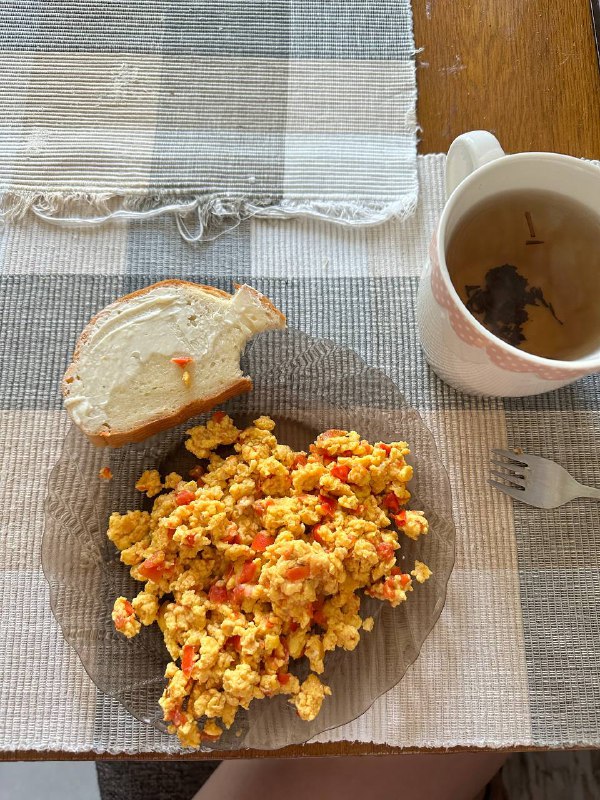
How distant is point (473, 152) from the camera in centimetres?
73

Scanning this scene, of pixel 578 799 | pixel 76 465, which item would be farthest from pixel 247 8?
pixel 578 799

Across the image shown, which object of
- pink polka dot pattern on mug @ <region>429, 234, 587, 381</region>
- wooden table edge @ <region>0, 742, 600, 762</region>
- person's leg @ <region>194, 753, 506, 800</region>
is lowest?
person's leg @ <region>194, 753, 506, 800</region>

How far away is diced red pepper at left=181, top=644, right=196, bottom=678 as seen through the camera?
0.69 metres

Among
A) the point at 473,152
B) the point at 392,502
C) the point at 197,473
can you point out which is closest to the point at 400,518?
the point at 392,502

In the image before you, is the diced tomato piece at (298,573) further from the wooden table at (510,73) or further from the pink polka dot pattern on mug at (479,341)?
the wooden table at (510,73)

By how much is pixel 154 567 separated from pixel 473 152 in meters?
0.59

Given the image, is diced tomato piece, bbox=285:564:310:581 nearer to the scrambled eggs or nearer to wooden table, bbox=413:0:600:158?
the scrambled eggs

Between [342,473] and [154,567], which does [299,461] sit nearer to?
[342,473]

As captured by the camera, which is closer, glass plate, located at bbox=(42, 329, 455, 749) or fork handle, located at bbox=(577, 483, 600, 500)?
glass plate, located at bbox=(42, 329, 455, 749)

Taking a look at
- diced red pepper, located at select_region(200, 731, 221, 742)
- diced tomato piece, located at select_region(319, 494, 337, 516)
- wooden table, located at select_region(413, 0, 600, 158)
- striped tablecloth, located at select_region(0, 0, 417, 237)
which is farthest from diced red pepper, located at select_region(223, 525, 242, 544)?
wooden table, located at select_region(413, 0, 600, 158)

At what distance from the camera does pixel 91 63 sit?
0.99 meters

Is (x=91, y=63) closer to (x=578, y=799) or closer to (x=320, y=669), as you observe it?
(x=320, y=669)

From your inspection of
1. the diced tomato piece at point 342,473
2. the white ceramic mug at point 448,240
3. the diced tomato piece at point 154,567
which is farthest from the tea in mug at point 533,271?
the diced tomato piece at point 154,567

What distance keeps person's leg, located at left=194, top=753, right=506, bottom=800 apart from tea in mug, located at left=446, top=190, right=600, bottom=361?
0.61m
